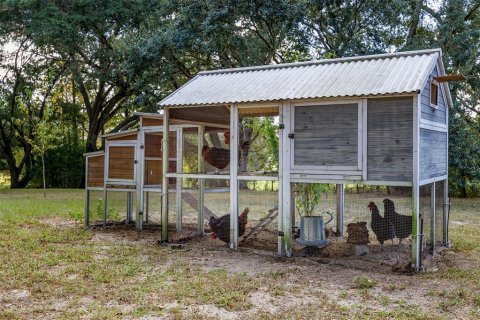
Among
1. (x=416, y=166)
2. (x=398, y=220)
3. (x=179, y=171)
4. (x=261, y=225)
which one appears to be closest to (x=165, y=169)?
(x=179, y=171)

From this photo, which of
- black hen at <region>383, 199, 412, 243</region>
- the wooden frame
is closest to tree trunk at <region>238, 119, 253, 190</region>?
the wooden frame

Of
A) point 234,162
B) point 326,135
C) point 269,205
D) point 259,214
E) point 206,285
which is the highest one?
point 326,135

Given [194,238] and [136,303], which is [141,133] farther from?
[136,303]

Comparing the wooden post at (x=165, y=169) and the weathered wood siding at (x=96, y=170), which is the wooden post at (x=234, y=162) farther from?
the weathered wood siding at (x=96, y=170)

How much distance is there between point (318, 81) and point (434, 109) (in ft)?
5.54

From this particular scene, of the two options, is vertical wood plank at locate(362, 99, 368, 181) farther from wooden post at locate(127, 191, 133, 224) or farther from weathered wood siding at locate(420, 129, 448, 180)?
wooden post at locate(127, 191, 133, 224)

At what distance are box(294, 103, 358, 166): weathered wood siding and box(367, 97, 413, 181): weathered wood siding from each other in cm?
21

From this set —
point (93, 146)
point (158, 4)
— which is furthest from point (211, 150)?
point (93, 146)

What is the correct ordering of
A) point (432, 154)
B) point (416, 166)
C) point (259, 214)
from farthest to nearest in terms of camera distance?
point (259, 214)
point (432, 154)
point (416, 166)

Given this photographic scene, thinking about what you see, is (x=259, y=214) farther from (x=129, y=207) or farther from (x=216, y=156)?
(x=129, y=207)

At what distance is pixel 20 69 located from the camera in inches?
867

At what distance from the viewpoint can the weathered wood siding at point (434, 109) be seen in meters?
6.23

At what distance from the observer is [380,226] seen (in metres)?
6.99

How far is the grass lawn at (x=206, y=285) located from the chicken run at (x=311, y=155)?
50 centimetres
